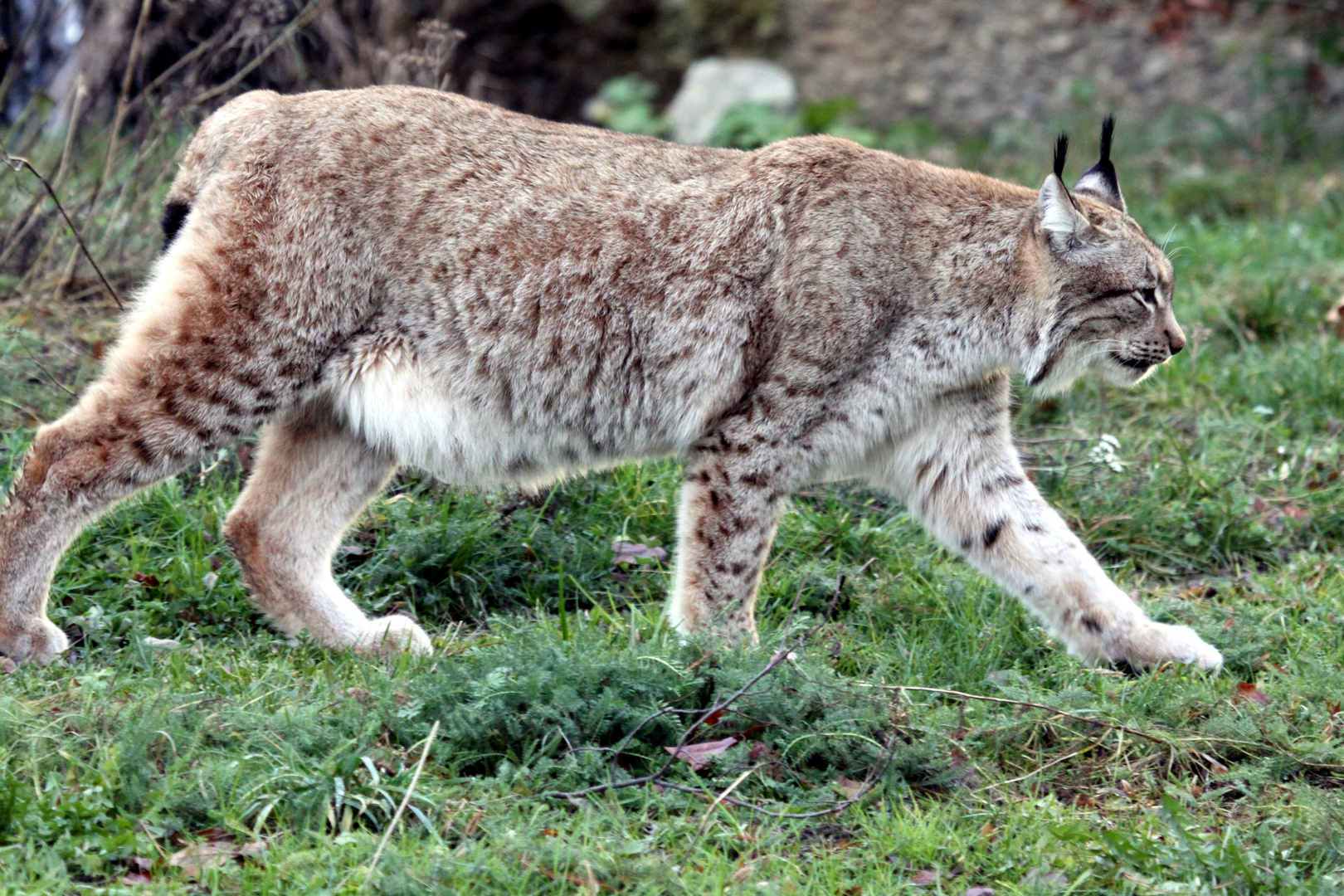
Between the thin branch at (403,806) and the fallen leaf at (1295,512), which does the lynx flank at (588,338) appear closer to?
the thin branch at (403,806)

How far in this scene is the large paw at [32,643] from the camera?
392 cm

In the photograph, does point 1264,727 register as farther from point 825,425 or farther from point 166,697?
point 166,697

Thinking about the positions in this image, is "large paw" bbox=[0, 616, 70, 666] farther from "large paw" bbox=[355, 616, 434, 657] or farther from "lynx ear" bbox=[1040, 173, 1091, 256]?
"lynx ear" bbox=[1040, 173, 1091, 256]

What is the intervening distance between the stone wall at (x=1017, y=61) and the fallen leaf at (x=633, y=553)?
6.33 m

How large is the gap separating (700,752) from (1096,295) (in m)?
2.02

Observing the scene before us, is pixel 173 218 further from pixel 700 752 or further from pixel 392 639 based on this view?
pixel 700 752

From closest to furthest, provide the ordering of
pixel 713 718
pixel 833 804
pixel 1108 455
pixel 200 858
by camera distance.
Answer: pixel 200 858, pixel 833 804, pixel 713 718, pixel 1108 455

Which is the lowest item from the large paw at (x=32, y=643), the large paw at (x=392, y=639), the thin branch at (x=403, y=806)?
the large paw at (x=392, y=639)

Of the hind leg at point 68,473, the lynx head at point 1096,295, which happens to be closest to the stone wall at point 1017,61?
the lynx head at point 1096,295

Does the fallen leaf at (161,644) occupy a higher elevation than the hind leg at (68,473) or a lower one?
lower

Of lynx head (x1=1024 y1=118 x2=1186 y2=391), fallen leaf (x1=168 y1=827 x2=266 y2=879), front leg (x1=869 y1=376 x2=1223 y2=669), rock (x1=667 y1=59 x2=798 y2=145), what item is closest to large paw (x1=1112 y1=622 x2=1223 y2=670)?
front leg (x1=869 y1=376 x2=1223 y2=669)

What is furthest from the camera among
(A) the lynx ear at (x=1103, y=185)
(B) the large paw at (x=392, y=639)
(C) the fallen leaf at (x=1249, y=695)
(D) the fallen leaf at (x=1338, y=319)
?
(D) the fallen leaf at (x=1338, y=319)

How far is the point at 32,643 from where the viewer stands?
3.94 meters

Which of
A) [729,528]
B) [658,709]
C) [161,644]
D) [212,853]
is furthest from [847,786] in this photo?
[161,644]
